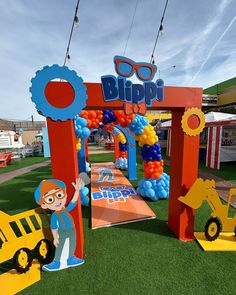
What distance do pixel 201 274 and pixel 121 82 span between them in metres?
3.64

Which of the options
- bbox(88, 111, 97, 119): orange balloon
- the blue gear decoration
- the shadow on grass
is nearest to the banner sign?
the shadow on grass

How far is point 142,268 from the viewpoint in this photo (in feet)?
10.4

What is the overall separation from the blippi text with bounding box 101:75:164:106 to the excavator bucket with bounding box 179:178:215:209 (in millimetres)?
1927

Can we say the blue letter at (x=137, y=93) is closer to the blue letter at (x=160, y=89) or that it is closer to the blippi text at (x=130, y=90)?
the blippi text at (x=130, y=90)

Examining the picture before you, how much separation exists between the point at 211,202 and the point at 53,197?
10.5 ft

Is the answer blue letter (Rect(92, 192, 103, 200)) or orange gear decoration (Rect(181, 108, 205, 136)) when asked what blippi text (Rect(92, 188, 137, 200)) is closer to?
blue letter (Rect(92, 192, 103, 200))

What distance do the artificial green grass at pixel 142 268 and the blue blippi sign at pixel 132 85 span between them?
9.84ft

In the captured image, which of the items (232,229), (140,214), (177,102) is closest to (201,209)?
(232,229)

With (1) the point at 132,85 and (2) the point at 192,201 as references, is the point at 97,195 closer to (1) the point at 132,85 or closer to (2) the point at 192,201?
(2) the point at 192,201

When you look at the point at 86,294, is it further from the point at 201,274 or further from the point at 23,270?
the point at 201,274

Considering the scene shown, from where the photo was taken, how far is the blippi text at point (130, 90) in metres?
3.21

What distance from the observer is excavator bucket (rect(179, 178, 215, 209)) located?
3.65 metres

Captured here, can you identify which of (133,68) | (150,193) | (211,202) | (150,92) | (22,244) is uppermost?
(133,68)

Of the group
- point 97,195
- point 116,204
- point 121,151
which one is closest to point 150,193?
point 116,204
